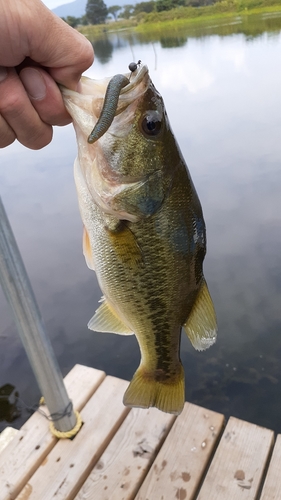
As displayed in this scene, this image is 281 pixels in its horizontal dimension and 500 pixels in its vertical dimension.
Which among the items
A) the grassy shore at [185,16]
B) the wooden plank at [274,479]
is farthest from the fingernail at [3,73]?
the grassy shore at [185,16]

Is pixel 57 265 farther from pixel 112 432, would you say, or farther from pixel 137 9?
pixel 137 9

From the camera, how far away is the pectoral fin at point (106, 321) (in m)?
1.50

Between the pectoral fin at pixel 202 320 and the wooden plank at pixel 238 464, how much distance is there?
126 centimetres

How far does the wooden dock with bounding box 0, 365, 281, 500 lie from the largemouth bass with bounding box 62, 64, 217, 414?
128cm

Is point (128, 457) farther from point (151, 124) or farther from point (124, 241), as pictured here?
point (151, 124)

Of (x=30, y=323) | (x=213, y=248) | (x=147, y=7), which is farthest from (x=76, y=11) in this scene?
(x=30, y=323)

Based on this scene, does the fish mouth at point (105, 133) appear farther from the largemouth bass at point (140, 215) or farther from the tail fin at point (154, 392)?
the tail fin at point (154, 392)

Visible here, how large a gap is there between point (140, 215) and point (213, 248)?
443 cm

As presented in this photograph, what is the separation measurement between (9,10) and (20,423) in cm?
360

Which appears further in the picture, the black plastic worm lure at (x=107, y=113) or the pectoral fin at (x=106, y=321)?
the pectoral fin at (x=106, y=321)

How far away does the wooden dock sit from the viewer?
2268 mm

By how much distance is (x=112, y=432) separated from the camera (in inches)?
Result: 104

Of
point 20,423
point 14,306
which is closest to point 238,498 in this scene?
point 14,306

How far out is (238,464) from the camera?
2350 mm
